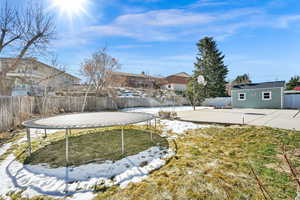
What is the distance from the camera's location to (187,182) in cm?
198

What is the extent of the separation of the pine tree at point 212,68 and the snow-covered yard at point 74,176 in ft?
54.7

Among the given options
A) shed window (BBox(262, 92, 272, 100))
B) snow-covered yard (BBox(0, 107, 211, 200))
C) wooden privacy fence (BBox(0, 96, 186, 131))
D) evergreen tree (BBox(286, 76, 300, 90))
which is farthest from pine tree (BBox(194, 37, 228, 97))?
snow-covered yard (BBox(0, 107, 211, 200))

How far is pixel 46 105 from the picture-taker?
324 inches

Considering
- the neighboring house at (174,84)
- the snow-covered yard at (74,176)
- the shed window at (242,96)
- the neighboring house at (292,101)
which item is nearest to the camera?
the snow-covered yard at (74,176)

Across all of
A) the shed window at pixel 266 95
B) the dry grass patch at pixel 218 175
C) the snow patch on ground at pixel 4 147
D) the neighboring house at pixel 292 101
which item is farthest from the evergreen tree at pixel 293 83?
the snow patch on ground at pixel 4 147

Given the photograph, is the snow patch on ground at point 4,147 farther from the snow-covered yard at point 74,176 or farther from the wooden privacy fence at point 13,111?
the wooden privacy fence at point 13,111

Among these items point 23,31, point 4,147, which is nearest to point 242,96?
point 4,147

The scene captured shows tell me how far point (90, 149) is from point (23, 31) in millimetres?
8133

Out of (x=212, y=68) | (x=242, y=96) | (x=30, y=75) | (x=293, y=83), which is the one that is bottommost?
(x=242, y=96)

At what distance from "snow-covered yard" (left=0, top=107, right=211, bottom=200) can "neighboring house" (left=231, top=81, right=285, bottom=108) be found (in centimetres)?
1321

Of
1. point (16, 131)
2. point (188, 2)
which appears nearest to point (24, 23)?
point (16, 131)

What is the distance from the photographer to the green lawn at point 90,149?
2863 mm

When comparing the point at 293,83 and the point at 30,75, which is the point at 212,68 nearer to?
the point at 293,83

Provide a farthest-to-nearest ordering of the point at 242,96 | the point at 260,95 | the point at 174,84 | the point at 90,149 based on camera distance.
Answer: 1. the point at 174,84
2. the point at 242,96
3. the point at 260,95
4. the point at 90,149
